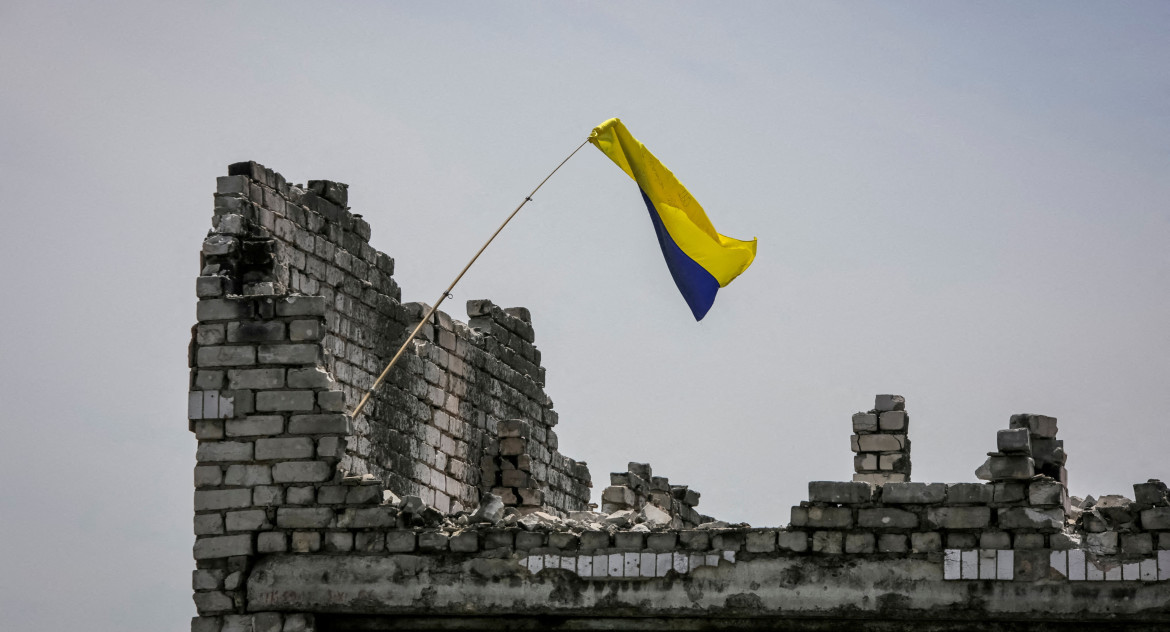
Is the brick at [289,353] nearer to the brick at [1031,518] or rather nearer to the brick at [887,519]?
the brick at [887,519]

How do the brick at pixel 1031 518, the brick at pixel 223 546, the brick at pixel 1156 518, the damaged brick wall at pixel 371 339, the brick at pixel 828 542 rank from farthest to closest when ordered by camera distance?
the damaged brick wall at pixel 371 339 < the brick at pixel 223 546 < the brick at pixel 828 542 < the brick at pixel 1031 518 < the brick at pixel 1156 518

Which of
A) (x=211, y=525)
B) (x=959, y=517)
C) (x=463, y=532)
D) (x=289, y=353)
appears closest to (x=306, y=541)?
(x=211, y=525)

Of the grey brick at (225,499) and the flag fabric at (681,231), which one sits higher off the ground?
the flag fabric at (681,231)

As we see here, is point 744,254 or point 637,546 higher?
point 744,254

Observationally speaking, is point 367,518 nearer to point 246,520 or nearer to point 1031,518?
point 246,520

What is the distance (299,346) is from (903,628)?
446cm

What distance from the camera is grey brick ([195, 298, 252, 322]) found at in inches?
568

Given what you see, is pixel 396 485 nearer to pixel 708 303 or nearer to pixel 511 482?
pixel 511 482

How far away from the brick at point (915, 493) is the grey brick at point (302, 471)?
12.3 feet

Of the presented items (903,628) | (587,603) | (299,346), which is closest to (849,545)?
(903,628)

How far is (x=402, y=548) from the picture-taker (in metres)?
14.1

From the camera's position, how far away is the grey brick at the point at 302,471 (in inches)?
559

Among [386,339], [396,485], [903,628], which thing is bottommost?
[903,628]

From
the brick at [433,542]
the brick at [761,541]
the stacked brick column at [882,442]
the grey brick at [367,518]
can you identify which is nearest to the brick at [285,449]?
the grey brick at [367,518]
